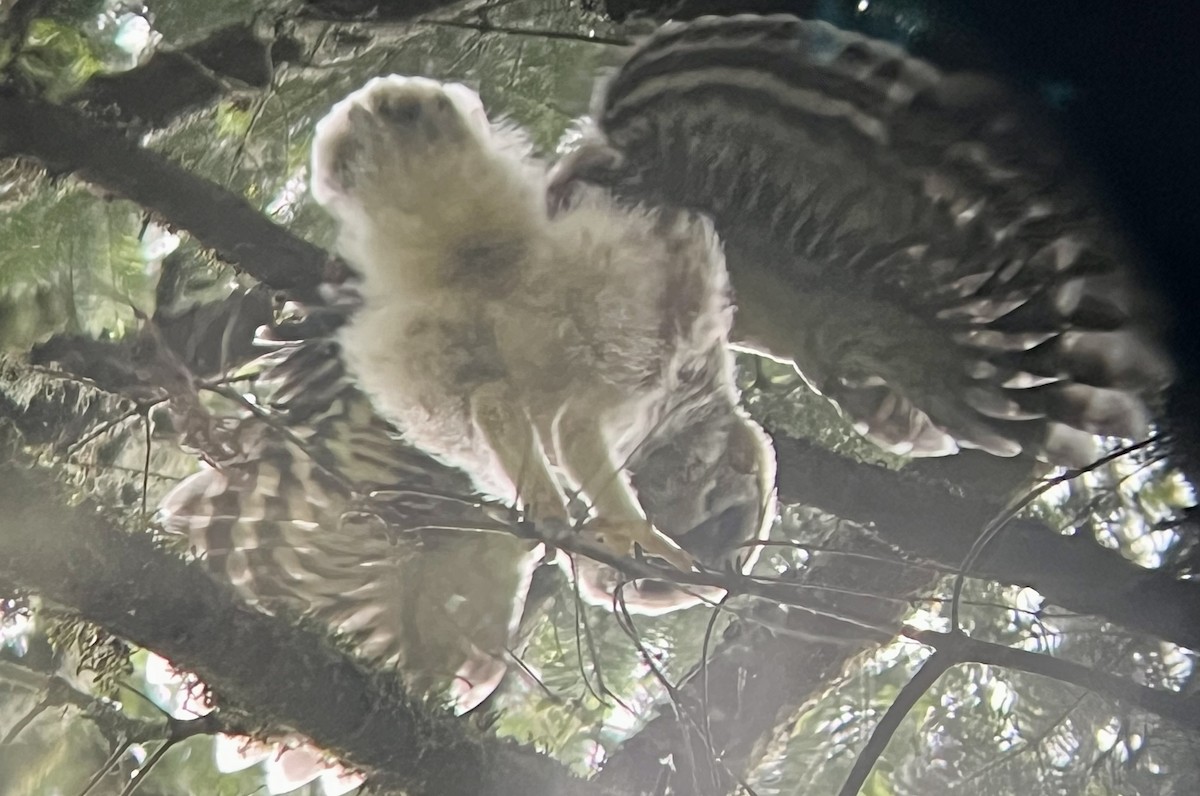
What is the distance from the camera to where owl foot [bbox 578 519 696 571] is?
0.48m

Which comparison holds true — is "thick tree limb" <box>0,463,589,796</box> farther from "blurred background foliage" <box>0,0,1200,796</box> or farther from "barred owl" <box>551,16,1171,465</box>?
"barred owl" <box>551,16,1171,465</box>

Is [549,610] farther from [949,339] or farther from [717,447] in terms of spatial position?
[949,339]

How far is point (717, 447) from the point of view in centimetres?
47

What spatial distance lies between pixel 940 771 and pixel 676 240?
12.2 inches

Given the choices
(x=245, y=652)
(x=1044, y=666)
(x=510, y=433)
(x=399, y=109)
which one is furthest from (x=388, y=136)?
(x=1044, y=666)

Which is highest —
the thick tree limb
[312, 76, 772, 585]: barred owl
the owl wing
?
[312, 76, 772, 585]: barred owl

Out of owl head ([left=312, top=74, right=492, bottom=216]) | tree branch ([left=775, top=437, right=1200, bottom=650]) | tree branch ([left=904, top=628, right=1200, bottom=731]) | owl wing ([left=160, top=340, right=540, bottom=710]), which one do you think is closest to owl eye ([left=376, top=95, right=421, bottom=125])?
owl head ([left=312, top=74, right=492, bottom=216])

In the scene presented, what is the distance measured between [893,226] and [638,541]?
21 centimetres

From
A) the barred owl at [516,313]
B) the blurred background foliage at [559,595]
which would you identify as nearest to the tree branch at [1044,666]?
the blurred background foliage at [559,595]

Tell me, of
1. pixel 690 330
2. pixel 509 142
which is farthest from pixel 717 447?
pixel 509 142

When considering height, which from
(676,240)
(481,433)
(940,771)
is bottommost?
(940,771)

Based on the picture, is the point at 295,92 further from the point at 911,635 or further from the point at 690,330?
the point at 911,635

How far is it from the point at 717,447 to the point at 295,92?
0.94 ft

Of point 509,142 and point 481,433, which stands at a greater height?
point 509,142
